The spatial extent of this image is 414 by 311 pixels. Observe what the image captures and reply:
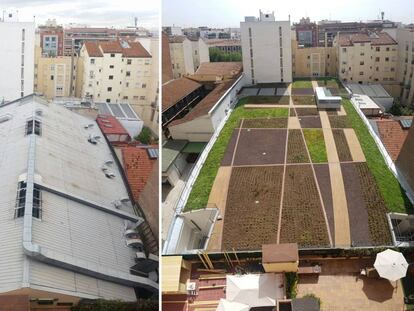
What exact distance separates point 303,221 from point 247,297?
1142 millimetres

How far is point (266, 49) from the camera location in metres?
9.86

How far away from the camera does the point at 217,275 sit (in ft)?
12.0

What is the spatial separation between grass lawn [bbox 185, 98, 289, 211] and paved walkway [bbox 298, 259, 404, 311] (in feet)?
5.01

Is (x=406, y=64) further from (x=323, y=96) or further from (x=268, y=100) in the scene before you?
(x=268, y=100)

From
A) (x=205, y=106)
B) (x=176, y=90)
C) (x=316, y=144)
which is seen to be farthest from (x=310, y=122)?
(x=176, y=90)

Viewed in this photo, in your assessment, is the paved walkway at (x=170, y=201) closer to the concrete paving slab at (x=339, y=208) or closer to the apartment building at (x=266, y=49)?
the concrete paving slab at (x=339, y=208)

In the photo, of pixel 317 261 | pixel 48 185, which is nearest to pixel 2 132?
pixel 48 185

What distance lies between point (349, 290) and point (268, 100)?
18.2 feet

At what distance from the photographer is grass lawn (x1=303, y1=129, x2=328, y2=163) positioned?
558cm

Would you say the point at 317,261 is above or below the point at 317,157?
below

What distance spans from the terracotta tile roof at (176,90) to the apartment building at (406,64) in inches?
181

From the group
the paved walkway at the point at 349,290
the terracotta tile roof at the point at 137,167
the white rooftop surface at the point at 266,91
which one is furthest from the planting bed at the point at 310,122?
the paved walkway at the point at 349,290

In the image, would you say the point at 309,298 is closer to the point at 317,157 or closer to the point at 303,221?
the point at 303,221

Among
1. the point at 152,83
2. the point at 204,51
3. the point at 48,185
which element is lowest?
the point at 48,185
